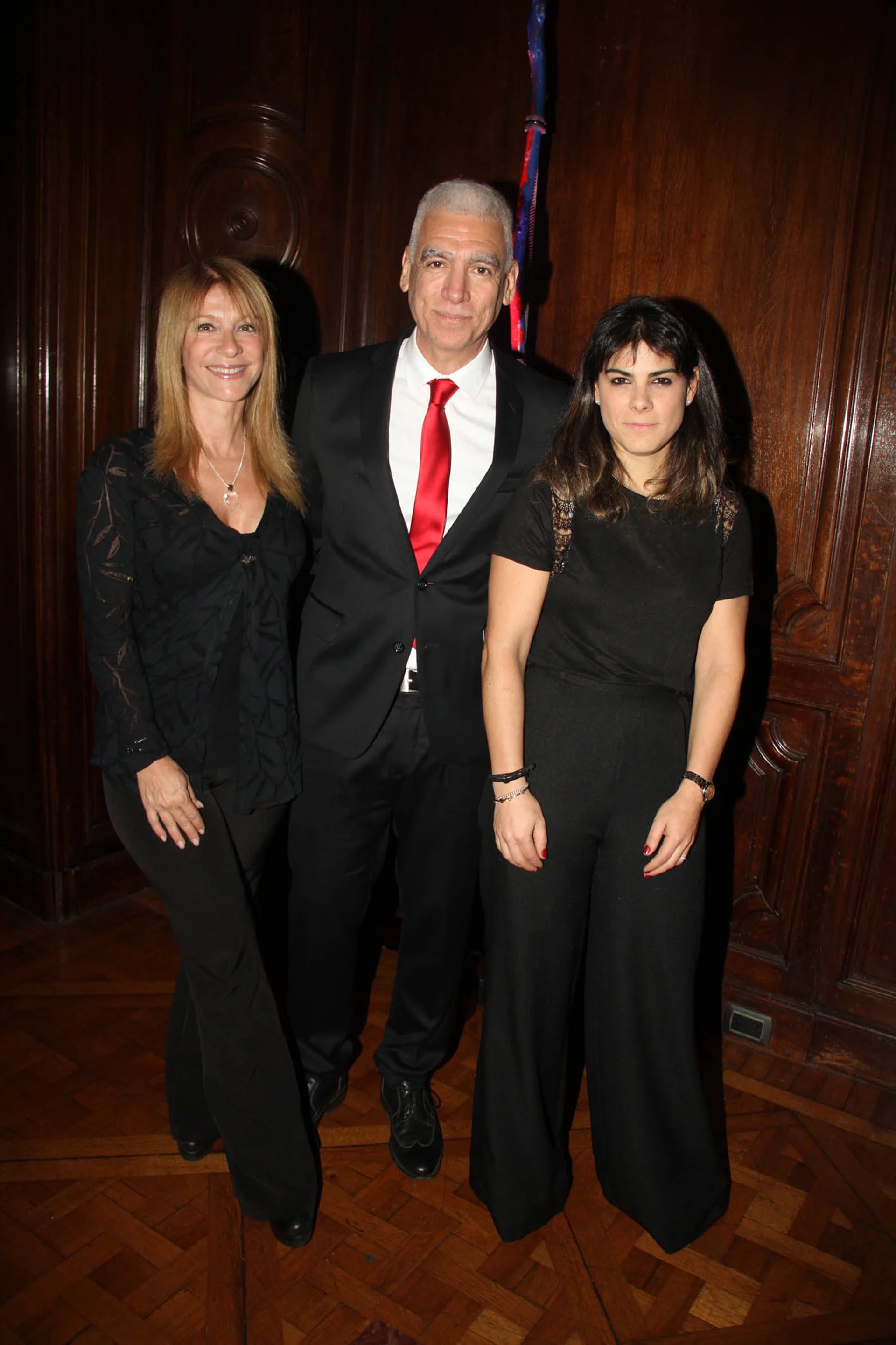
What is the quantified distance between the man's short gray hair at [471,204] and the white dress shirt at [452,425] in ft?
0.67

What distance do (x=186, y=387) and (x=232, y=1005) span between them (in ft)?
3.73

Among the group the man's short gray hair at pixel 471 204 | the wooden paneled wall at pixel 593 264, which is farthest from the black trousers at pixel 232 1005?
the wooden paneled wall at pixel 593 264

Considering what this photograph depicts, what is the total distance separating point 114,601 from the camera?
1604 millimetres

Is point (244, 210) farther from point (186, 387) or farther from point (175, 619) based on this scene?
point (175, 619)

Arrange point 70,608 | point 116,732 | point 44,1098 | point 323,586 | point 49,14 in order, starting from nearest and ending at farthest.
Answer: point 116,732, point 323,586, point 44,1098, point 49,14, point 70,608

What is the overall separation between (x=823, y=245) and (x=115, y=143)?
189cm

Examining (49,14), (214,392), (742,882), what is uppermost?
(49,14)

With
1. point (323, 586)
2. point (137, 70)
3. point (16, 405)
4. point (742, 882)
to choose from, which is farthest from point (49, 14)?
point (742, 882)

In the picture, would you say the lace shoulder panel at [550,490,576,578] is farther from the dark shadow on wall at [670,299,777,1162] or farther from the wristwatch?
the dark shadow on wall at [670,299,777,1162]

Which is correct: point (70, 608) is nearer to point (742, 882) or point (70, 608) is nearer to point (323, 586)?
point (323, 586)

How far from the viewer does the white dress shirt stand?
6.12 feet

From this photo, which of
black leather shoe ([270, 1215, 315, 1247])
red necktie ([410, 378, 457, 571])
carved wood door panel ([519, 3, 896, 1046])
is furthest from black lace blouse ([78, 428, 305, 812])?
carved wood door panel ([519, 3, 896, 1046])

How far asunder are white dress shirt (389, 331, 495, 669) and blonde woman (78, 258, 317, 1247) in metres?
0.23

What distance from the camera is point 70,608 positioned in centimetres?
279
